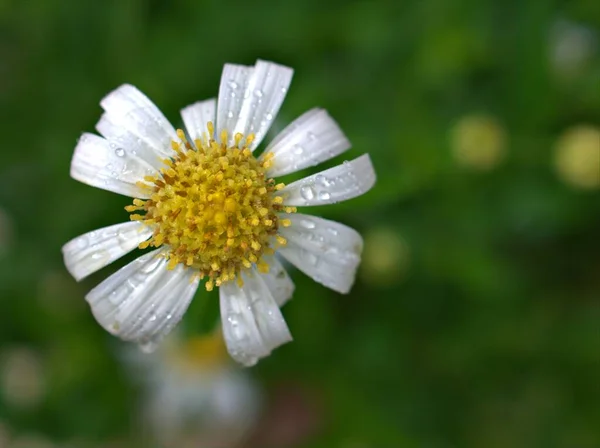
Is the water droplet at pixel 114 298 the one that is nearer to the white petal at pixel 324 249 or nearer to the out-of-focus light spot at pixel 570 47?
the white petal at pixel 324 249

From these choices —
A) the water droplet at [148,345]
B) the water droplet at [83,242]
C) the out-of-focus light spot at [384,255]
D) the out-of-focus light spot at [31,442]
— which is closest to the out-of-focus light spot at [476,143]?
the out-of-focus light spot at [384,255]

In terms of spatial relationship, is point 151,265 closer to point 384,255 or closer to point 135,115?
point 135,115

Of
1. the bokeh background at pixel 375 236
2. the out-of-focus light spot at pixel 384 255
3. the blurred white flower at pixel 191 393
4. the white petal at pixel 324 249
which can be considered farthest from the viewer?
the blurred white flower at pixel 191 393

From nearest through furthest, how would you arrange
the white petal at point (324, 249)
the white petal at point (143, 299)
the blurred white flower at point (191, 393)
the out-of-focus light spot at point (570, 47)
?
1. the white petal at point (143, 299)
2. the white petal at point (324, 249)
3. the out-of-focus light spot at point (570, 47)
4. the blurred white flower at point (191, 393)

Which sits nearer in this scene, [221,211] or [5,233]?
[221,211]

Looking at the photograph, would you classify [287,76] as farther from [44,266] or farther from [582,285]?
[582,285]

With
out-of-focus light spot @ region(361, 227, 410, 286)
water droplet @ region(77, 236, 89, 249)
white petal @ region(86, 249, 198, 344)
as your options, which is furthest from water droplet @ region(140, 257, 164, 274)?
out-of-focus light spot @ region(361, 227, 410, 286)

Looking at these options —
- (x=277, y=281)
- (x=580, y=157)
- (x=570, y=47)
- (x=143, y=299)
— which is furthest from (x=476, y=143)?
(x=143, y=299)
